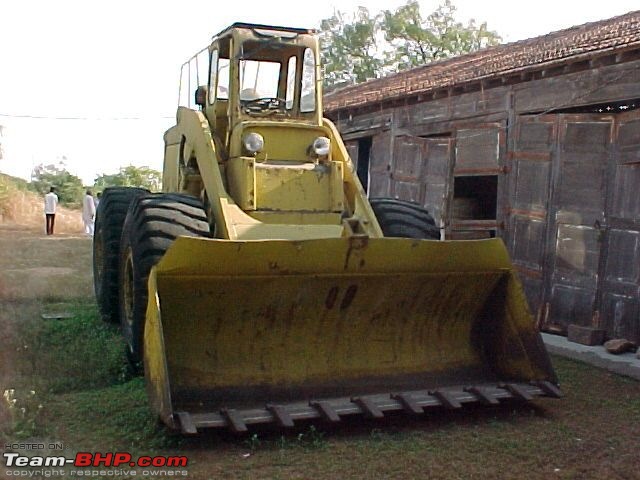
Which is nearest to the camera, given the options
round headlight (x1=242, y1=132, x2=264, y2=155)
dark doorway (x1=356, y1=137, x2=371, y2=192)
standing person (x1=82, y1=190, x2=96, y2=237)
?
round headlight (x1=242, y1=132, x2=264, y2=155)

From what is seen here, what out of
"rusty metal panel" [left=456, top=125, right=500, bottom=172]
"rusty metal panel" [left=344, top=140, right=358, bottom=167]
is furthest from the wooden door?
"rusty metal panel" [left=344, top=140, right=358, bottom=167]

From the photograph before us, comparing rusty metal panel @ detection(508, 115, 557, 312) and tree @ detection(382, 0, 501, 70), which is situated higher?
tree @ detection(382, 0, 501, 70)

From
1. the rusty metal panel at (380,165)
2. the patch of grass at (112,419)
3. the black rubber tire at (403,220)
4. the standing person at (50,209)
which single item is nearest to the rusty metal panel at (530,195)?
the black rubber tire at (403,220)

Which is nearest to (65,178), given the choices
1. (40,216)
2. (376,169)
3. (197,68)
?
(40,216)

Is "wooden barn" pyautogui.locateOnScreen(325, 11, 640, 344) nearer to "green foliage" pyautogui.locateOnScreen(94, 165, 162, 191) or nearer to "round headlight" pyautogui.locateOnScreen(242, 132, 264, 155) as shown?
"round headlight" pyautogui.locateOnScreen(242, 132, 264, 155)

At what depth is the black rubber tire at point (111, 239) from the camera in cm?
754

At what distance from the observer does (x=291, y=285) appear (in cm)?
520

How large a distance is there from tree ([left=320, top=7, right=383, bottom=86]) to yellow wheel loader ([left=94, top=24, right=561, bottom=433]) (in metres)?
27.3

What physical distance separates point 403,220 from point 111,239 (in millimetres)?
2852

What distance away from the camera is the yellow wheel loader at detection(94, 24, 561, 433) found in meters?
4.96

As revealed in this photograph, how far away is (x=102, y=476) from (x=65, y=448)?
1.58 feet

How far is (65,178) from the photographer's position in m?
41.0

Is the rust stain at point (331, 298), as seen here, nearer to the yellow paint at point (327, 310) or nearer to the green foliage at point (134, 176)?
the yellow paint at point (327, 310)

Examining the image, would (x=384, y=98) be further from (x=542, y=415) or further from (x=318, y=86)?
(x=542, y=415)
